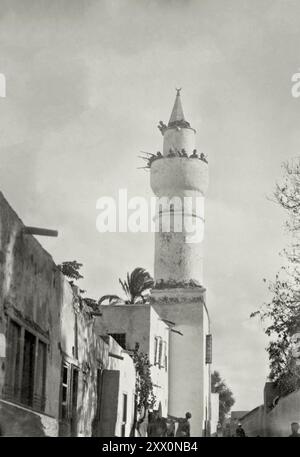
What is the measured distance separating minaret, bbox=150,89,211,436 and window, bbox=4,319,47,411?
893 inches

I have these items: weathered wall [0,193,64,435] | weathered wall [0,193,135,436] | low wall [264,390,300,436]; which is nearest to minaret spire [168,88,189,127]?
low wall [264,390,300,436]

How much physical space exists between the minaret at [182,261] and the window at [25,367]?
22683mm

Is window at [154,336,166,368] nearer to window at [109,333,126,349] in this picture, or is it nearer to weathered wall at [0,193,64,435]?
window at [109,333,126,349]

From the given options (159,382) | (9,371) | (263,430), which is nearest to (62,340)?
(9,371)

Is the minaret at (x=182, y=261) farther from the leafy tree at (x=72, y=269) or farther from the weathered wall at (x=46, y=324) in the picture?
the weathered wall at (x=46, y=324)

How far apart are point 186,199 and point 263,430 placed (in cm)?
1283

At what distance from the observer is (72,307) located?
15.0 metres

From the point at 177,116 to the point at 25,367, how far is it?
2786 centimetres

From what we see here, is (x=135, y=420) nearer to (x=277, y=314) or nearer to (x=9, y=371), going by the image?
(x=277, y=314)

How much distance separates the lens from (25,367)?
39.1 ft

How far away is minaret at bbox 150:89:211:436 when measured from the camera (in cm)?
3494

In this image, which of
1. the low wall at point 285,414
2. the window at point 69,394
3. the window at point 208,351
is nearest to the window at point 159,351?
the window at point 208,351

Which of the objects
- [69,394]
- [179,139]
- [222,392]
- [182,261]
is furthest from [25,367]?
[222,392]

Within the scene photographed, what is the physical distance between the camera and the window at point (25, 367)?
10957mm
